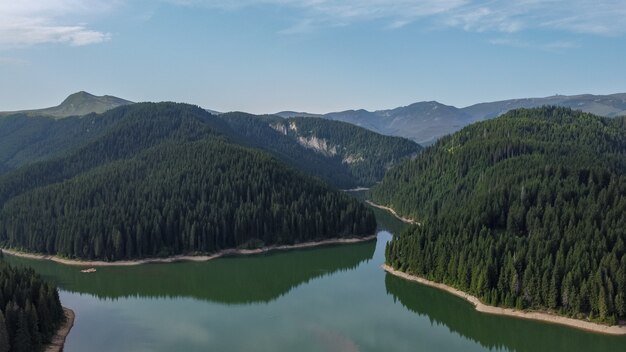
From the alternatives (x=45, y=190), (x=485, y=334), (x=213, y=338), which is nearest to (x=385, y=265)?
(x=485, y=334)

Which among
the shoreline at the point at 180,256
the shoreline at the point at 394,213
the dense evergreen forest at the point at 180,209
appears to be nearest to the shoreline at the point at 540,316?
the shoreline at the point at 180,256

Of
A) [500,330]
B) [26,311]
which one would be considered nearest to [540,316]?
[500,330]

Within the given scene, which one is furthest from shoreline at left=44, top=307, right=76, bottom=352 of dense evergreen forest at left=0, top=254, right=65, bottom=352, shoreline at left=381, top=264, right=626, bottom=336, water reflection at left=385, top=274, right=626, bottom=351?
shoreline at left=381, top=264, right=626, bottom=336

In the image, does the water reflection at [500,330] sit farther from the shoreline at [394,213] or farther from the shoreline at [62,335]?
the shoreline at [394,213]

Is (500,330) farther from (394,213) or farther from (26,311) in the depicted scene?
(394,213)

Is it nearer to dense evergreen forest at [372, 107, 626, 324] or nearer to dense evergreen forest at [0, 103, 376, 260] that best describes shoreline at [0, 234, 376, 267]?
dense evergreen forest at [0, 103, 376, 260]

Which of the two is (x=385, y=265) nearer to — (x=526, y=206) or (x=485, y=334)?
(x=526, y=206)
